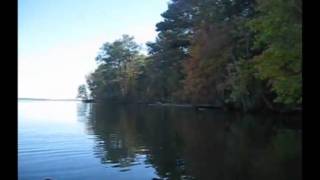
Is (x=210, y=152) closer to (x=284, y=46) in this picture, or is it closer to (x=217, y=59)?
(x=284, y=46)

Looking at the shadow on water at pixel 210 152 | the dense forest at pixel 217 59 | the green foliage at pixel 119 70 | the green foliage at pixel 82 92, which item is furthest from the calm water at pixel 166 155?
the green foliage at pixel 82 92

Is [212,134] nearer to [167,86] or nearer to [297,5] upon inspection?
[297,5]

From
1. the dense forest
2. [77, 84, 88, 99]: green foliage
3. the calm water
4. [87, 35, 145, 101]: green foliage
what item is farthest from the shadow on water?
[77, 84, 88, 99]: green foliage

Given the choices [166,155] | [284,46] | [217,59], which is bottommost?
[166,155]

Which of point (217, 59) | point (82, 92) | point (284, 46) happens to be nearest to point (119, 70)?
point (82, 92)

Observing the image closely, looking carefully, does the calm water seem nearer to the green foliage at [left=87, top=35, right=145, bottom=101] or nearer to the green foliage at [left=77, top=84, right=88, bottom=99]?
the green foliage at [left=87, top=35, right=145, bottom=101]

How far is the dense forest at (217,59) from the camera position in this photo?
522 inches

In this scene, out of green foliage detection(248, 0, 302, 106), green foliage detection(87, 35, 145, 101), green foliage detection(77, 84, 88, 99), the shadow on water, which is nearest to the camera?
the shadow on water

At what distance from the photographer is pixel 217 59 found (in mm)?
26875

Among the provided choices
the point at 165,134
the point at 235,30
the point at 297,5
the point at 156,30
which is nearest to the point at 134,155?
the point at 165,134

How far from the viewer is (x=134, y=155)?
11.3 m

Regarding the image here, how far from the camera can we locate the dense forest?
1326 centimetres

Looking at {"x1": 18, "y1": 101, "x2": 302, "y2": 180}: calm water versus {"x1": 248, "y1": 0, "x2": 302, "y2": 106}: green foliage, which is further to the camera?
{"x1": 248, "y1": 0, "x2": 302, "y2": 106}: green foliage

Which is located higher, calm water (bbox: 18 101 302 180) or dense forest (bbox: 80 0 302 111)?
dense forest (bbox: 80 0 302 111)
